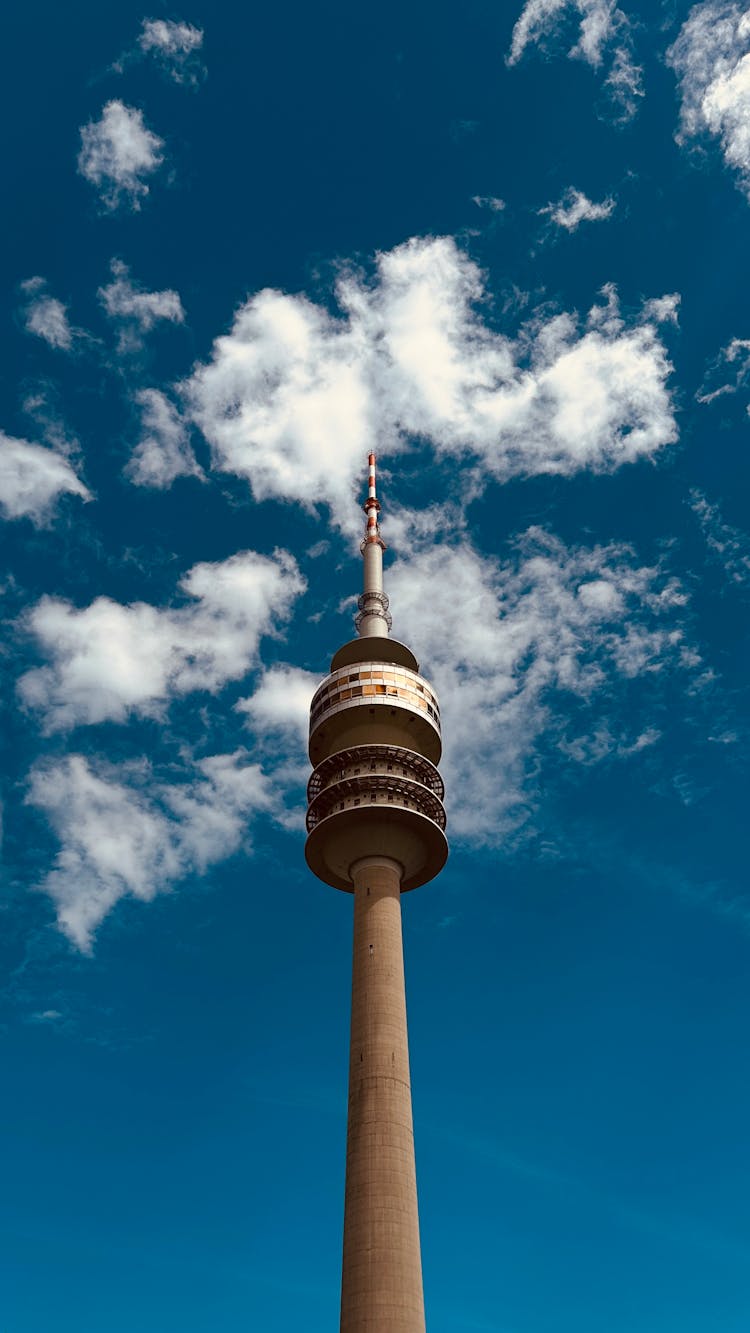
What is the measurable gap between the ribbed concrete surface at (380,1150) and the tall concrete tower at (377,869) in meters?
0.06

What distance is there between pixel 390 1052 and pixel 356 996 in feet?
14.7

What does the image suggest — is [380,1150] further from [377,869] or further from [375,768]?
[375,768]

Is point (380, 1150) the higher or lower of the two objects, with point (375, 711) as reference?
lower

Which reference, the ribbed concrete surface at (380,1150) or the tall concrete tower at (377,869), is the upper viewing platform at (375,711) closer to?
the tall concrete tower at (377,869)

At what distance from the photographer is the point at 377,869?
7269 centimetres

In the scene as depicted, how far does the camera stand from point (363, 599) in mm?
90750

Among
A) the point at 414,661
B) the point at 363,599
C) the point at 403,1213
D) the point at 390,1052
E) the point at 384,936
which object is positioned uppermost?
the point at 363,599

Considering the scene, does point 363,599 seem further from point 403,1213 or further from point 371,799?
point 403,1213

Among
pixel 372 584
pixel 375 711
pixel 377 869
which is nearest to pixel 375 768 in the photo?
pixel 375 711

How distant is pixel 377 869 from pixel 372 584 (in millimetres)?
28268

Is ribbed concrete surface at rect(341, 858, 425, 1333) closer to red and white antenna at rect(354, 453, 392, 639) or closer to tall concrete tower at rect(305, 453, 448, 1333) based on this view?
tall concrete tower at rect(305, 453, 448, 1333)

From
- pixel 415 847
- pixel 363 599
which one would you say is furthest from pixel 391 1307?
pixel 363 599

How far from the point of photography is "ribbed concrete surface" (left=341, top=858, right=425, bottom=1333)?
5456cm

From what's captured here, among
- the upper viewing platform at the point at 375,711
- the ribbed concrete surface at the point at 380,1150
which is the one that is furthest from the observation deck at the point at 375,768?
the ribbed concrete surface at the point at 380,1150
